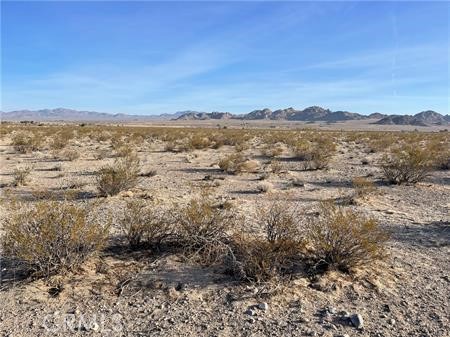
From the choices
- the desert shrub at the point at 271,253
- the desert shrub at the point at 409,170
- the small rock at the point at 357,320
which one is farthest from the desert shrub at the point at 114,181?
the desert shrub at the point at 409,170

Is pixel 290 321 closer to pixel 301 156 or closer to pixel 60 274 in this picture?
pixel 60 274

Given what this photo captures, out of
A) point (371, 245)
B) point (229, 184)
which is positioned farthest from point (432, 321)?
point (229, 184)

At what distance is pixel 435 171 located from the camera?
19.1 meters

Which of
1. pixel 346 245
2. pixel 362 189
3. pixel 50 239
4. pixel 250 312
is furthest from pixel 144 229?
pixel 362 189

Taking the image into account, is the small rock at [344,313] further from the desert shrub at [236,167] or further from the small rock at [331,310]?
the desert shrub at [236,167]

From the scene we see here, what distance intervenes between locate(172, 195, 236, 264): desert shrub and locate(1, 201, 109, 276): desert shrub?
1444mm

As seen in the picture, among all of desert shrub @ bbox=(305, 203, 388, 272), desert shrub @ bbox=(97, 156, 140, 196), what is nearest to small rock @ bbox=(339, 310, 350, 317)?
desert shrub @ bbox=(305, 203, 388, 272)

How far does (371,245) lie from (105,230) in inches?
158

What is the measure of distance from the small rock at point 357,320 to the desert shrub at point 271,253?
1.24m

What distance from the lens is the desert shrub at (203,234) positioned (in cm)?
706

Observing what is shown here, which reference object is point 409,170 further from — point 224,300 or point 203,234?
point 224,300

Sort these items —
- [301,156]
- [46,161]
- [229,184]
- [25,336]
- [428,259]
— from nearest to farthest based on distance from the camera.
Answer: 1. [25,336]
2. [428,259]
3. [229,184]
4. [46,161]
5. [301,156]

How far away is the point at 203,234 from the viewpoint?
7.34m

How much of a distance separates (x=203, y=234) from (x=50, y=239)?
2.35 meters
